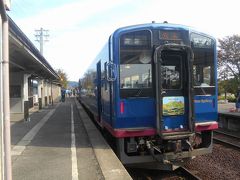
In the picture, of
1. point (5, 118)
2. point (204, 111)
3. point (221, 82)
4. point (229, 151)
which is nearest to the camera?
point (5, 118)

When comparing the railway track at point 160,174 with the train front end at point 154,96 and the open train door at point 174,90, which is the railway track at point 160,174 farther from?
the open train door at point 174,90

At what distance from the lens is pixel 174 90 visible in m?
8.41

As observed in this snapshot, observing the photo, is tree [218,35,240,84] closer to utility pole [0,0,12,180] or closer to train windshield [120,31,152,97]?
train windshield [120,31,152,97]

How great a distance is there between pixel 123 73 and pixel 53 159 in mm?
2294

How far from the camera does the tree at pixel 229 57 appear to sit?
47.8 m

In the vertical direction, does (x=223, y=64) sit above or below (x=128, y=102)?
above

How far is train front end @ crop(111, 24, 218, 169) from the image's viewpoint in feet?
26.8

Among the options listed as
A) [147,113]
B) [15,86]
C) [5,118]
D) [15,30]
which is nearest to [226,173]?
[147,113]

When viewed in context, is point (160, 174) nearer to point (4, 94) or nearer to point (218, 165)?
point (218, 165)

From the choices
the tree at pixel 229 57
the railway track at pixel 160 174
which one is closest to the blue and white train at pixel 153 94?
the railway track at pixel 160 174

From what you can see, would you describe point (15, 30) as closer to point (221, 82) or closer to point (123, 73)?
point (123, 73)

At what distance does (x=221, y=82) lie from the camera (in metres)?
46.3

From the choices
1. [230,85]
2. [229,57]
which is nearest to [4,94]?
[230,85]

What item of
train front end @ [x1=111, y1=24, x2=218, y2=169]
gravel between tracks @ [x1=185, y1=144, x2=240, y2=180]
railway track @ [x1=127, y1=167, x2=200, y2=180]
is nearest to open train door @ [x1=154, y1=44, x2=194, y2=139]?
train front end @ [x1=111, y1=24, x2=218, y2=169]
